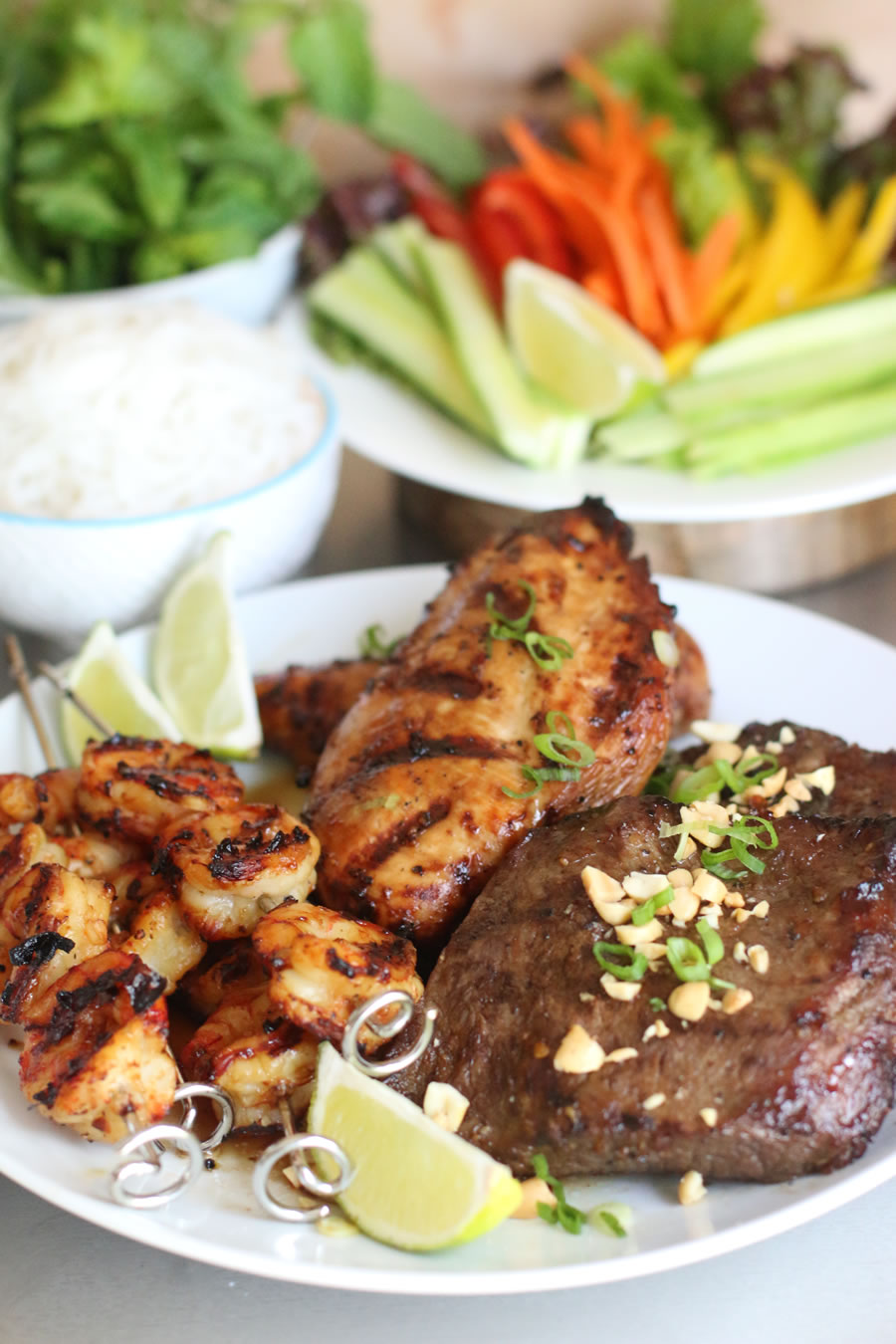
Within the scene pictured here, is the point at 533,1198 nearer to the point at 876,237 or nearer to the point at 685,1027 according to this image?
the point at 685,1027

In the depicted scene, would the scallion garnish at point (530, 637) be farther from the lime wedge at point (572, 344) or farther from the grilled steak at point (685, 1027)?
the lime wedge at point (572, 344)

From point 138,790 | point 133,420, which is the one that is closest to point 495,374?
point 133,420

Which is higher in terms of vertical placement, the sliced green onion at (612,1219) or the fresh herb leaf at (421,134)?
the fresh herb leaf at (421,134)

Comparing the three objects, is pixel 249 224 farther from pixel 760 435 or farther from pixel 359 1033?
pixel 359 1033

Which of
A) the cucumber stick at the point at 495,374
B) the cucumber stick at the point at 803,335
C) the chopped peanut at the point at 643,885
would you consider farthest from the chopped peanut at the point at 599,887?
the cucumber stick at the point at 803,335


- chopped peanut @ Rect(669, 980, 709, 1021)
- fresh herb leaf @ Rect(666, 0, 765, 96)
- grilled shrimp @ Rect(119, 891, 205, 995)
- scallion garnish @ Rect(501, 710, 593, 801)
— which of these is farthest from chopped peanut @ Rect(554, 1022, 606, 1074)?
fresh herb leaf @ Rect(666, 0, 765, 96)
